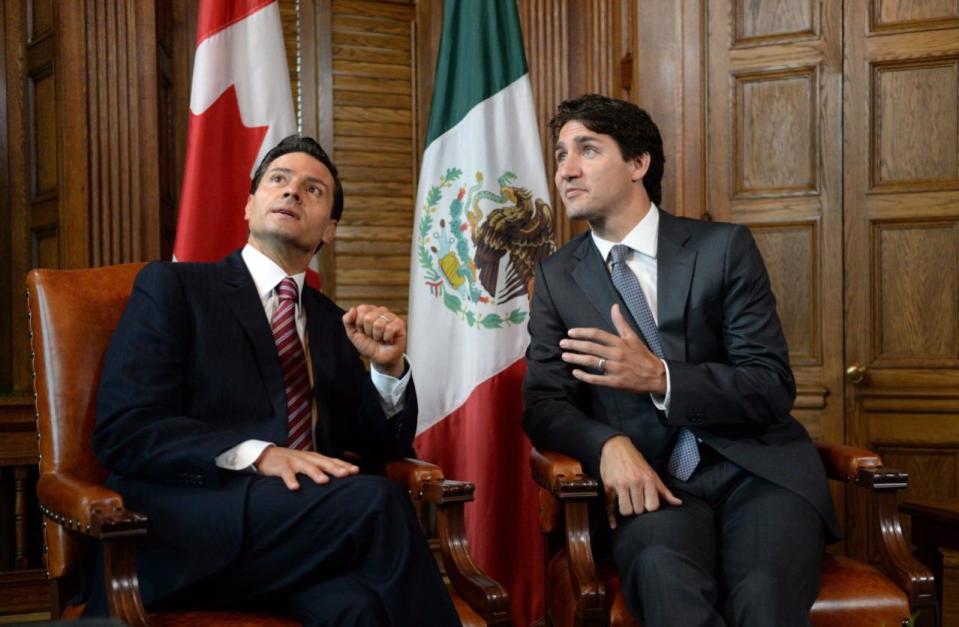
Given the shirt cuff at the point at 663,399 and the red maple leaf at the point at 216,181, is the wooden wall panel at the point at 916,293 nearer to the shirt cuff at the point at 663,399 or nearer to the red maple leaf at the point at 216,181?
the shirt cuff at the point at 663,399

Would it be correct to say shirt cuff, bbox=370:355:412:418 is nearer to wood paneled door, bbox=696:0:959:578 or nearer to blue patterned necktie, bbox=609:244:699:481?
blue patterned necktie, bbox=609:244:699:481

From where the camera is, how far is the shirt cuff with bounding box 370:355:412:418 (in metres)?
2.20

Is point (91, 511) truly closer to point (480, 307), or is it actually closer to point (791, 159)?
point (480, 307)

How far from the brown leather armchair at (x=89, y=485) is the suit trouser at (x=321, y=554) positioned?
2.3 inches

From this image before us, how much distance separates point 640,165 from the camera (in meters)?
2.53

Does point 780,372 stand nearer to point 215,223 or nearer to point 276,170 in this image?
point 276,170

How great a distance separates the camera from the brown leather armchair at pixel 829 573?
197 cm

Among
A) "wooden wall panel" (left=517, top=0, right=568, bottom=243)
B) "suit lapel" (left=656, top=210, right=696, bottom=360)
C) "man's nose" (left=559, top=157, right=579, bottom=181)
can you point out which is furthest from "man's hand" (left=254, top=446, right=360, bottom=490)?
"wooden wall panel" (left=517, top=0, right=568, bottom=243)

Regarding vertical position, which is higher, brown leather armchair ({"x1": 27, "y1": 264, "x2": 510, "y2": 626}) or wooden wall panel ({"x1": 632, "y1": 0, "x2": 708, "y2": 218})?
wooden wall panel ({"x1": 632, "y1": 0, "x2": 708, "y2": 218})

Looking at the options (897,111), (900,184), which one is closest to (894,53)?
(897,111)

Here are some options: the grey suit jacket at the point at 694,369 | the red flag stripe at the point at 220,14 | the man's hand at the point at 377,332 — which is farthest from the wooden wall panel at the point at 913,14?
the man's hand at the point at 377,332

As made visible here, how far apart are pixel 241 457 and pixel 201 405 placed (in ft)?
0.65

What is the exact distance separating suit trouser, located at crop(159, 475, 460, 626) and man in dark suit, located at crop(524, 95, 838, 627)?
0.45 m

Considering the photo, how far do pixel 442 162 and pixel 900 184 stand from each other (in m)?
1.62
